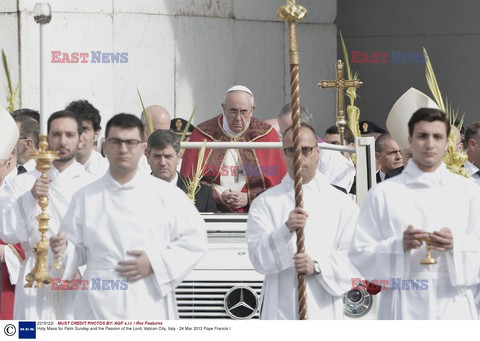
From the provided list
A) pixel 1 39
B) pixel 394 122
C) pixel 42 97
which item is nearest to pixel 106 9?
pixel 1 39

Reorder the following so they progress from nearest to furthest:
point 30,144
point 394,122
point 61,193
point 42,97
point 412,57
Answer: point 42,97, point 61,193, point 394,122, point 30,144, point 412,57

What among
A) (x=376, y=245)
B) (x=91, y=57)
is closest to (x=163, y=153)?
(x=376, y=245)

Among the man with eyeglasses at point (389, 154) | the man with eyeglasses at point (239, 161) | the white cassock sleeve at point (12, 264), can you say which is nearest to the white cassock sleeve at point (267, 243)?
the man with eyeglasses at point (239, 161)

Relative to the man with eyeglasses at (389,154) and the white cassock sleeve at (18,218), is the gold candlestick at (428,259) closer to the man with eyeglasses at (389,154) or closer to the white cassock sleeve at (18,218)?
the white cassock sleeve at (18,218)

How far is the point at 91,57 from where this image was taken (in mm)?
15750

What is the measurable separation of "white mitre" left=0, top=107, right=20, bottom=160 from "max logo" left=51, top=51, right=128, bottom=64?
5129 millimetres

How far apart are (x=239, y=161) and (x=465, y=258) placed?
313cm

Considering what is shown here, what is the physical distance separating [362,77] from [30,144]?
9.22 m

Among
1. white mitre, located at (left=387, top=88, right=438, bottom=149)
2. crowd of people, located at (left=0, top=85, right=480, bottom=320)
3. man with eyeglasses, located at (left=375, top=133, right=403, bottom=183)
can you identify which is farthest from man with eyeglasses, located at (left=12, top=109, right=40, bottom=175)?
man with eyeglasses, located at (left=375, top=133, right=403, bottom=183)

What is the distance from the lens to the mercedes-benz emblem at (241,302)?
962 centimetres

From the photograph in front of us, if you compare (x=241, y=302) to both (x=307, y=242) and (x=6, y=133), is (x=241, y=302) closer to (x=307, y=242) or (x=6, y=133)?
(x=307, y=242)

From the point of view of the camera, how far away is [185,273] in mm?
8484

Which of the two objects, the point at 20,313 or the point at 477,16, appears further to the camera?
the point at 477,16

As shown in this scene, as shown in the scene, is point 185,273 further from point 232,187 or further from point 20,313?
point 232,187
